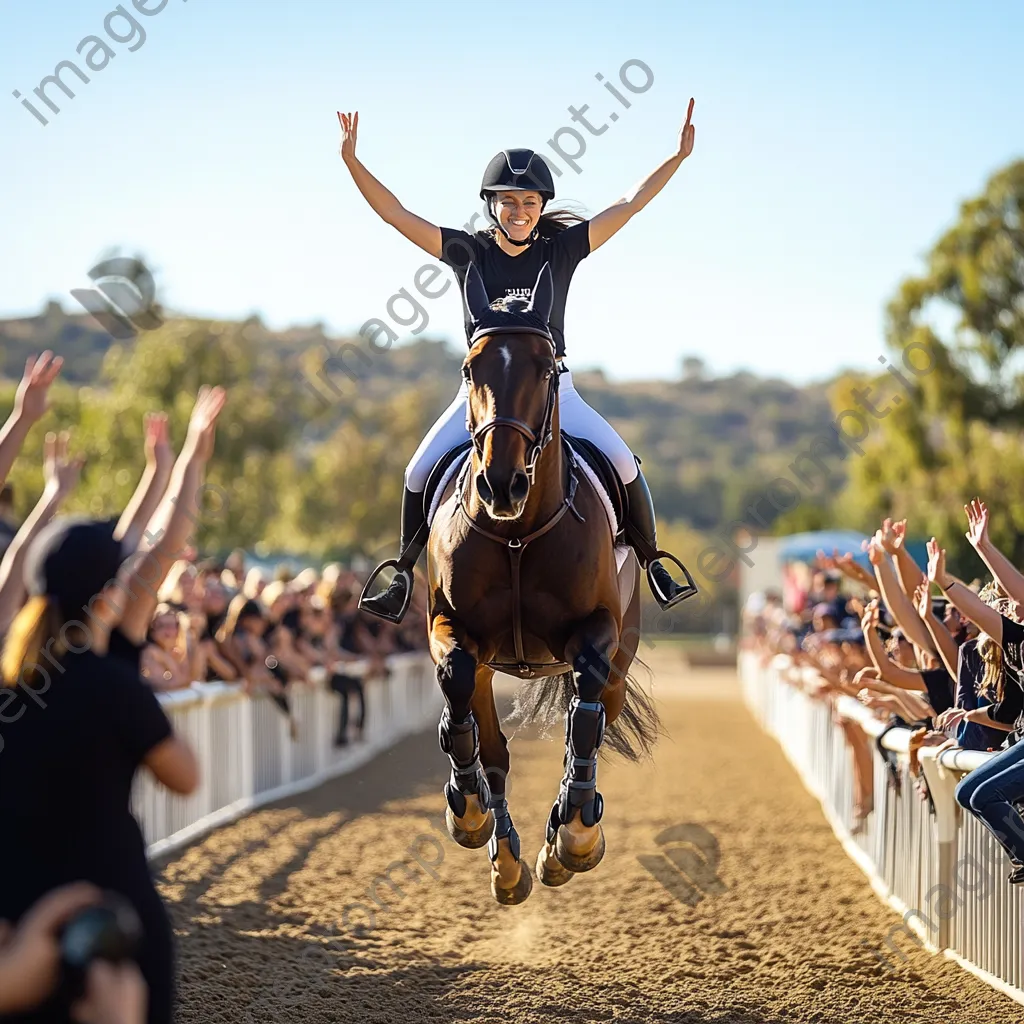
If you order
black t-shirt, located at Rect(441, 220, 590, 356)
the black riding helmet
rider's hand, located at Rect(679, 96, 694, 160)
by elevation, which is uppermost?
rider's hand, located at Rect(679, 96, 694, 160)

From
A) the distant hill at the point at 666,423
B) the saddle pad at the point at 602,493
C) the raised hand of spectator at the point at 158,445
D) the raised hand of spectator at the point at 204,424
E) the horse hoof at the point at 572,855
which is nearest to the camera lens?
the raised hand of spectator at the point at 204,424

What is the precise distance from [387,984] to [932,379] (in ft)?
98.8

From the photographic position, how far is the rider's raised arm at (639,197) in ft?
22.1

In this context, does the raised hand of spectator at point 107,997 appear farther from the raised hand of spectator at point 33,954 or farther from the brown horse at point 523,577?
the brown horse at point 523,577

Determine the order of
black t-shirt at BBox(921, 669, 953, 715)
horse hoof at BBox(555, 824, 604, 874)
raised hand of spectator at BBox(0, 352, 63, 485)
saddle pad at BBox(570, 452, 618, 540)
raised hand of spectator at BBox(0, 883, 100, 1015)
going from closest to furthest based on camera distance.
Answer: raised hand of spectator at BBox(0, 883, 100, 1015) < raised hand of spectator at BBox(0, 352, 63, 485) < horse hoof at BBox(555, 824, 604, 874) < saddle pad at BBox(570, 452, 618, 540) < black t-shirt at BBox(921, 669, 953, 715)

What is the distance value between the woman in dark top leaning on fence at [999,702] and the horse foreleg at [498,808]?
6.98 ft

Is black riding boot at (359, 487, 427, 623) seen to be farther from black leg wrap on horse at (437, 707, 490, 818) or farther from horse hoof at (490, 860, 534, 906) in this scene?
horse hoof at (490, 860, 534, 906)

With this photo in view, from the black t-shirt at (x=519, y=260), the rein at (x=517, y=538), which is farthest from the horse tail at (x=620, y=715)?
the black t-shirt at (x=519, y=260)

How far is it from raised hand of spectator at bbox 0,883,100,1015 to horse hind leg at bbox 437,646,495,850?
109 inches

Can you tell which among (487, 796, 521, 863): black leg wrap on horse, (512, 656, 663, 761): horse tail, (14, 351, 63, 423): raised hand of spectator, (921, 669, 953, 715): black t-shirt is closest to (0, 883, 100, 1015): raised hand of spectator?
(14, 351, 63, 423): raised hand of spectator

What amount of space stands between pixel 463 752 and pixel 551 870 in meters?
0.82

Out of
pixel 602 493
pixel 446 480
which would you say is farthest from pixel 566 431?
pixel 446 480

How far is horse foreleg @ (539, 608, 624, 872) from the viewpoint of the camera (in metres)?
6.00

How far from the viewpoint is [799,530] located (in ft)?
173
